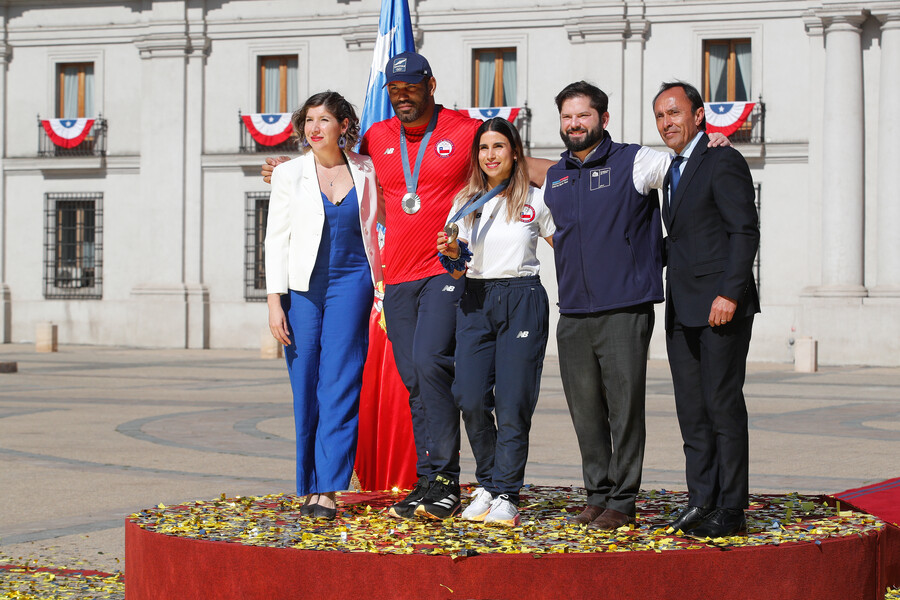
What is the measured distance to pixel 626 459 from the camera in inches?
203

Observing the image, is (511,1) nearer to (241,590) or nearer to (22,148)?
(22,148)

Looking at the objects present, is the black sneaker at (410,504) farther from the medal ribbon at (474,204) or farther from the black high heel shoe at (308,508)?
the medal ribbon at (474,204)

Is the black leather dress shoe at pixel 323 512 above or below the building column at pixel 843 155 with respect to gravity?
below

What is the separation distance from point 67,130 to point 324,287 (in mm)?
25348

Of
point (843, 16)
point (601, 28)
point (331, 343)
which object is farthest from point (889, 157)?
point (331, 343)

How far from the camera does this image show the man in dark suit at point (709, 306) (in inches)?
194

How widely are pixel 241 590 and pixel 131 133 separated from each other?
84.9ft

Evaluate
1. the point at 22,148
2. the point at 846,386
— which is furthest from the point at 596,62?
the point at 22,148

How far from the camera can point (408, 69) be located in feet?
17.8

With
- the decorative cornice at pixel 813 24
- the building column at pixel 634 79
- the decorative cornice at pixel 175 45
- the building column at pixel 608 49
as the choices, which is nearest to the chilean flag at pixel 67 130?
the decorative cornice at pixel 175 45

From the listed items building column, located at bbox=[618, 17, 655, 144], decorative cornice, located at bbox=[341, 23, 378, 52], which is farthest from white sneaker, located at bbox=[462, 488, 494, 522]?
decorative cornice, located at bbox=[341, 23, 378, 52]

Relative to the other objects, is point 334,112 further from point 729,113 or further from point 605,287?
point 729,113

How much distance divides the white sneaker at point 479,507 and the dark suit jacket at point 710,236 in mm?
1051

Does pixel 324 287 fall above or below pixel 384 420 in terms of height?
above
